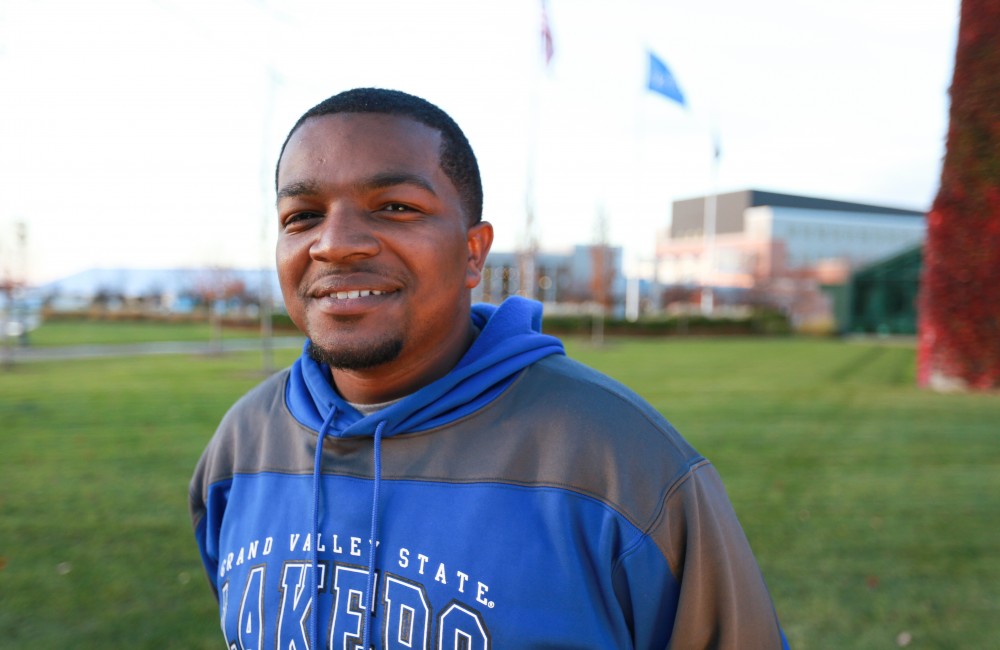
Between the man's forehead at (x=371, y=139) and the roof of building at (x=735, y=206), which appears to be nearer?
the man's forehead at (x=371, y=139)

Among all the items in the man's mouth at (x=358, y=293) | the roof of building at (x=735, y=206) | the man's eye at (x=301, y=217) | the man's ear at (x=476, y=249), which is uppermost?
the roof of building at (x=735, y=206)

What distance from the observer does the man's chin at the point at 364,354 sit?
1.45 m

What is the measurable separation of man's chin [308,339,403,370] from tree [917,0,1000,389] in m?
8.39

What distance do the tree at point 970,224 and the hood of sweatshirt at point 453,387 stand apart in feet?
26.6

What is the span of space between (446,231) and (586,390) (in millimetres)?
405

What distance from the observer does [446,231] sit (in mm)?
1446

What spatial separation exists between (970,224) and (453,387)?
1049 centimetres

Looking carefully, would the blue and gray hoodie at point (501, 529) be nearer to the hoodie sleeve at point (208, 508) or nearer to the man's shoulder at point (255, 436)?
the man's shoulder at point (255, 436)

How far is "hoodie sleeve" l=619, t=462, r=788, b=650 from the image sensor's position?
132cm

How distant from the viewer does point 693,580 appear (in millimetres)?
1316

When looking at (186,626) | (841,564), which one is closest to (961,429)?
(841,564)

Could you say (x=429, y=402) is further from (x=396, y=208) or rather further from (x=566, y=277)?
(x=566, y=277)

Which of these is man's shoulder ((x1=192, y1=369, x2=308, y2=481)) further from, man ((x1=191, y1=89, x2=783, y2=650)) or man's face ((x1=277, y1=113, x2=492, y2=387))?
man's face ((x1=277, y1=113, x2=492, y2=387))

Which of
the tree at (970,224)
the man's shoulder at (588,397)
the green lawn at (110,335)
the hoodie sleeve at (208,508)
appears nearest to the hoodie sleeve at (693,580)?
the man's shoulder at (588,397)
